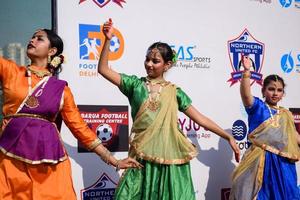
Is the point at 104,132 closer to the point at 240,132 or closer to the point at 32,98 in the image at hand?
the point at 32,98

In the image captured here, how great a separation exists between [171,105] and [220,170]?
1366mm

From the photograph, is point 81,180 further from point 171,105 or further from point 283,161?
point 283,161

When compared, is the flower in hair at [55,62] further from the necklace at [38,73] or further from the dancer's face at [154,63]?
the dancer's face at [154,63]

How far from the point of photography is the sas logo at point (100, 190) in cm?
308

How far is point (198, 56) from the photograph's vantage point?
3.65 metres

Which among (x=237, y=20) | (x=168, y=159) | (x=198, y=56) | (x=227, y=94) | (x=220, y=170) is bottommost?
(x=220, y=170)

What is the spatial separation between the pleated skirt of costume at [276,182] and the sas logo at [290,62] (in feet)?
4.36

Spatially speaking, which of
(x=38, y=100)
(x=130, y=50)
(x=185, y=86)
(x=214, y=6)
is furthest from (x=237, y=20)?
(x=38, y=100)

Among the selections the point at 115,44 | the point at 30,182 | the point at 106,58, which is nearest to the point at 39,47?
the point at 106,58

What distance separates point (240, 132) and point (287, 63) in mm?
878

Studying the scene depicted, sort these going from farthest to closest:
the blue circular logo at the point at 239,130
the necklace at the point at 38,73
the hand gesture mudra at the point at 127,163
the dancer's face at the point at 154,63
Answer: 1. the blue circular logo at the point at 239,130
2. the dancer's face at the point at 154,63
3. the hand gesture mudra at the point at 127,163
4. the necklace at the point at 38,73

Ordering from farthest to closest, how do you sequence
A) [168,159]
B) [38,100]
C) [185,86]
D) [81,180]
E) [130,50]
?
[185,86] → [130,50] → [81,180] → [168,159] → [38,100]

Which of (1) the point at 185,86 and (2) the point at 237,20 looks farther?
(2) the point at 237,20

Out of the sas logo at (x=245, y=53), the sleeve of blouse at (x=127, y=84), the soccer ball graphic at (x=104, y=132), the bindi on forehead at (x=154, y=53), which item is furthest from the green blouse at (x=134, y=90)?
the sas logo at (x=245, y=53)
